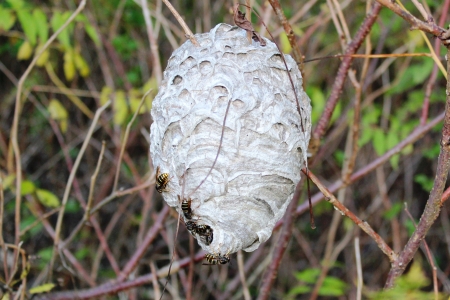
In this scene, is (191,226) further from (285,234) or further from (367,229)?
(285,234)

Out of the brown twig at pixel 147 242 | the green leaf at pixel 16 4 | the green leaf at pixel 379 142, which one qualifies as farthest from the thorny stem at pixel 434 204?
the green leaf at pixel 16 4

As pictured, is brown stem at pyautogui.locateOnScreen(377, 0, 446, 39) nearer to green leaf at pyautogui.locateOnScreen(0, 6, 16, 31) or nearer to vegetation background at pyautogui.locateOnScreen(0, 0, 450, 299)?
Result: green leaf at pyautogui.locateOnScreen(0, 6, 16, 31)

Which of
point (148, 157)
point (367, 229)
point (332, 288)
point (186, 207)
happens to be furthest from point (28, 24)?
point (332, 288)

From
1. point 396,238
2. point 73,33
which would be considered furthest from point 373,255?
point 73,33

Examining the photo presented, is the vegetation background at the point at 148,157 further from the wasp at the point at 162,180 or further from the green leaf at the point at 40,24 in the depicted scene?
the wasp at the point at 162,180

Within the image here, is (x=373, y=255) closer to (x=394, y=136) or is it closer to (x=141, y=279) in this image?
(x=394, y=136)
